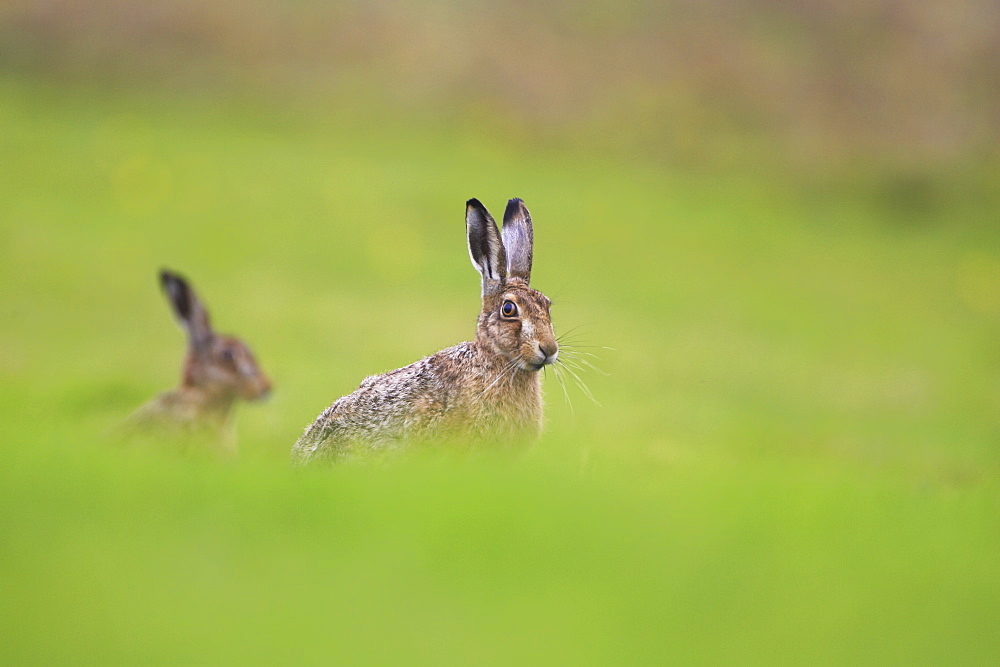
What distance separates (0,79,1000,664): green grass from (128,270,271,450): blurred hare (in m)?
0.73

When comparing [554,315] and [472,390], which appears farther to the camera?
[554,315]

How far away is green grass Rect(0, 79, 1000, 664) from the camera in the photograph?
17.9ft

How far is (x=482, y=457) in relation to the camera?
8.26 metres

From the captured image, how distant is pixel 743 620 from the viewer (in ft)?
18.7

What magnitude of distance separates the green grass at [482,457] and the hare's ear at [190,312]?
1016 millimetres

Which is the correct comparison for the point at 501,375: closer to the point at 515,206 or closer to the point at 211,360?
the point at 515,206

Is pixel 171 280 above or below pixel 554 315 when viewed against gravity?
below

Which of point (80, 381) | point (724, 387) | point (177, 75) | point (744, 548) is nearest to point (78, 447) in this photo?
point (744, 548)

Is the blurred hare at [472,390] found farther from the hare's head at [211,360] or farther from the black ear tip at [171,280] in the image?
the black ear tip at [171,280]

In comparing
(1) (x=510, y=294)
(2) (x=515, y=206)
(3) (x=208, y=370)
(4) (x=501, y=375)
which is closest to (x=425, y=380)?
(4) (x=501, y=375)

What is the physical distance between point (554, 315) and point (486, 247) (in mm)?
14185

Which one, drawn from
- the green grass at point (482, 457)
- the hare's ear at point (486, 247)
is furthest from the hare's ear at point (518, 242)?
the green grass at point (482, 457)

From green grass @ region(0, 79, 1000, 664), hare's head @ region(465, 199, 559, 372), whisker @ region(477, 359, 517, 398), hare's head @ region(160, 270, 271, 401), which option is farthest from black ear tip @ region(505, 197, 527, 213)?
hare's head @ region(160, 270, 271, 401)

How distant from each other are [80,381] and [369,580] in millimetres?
8558
